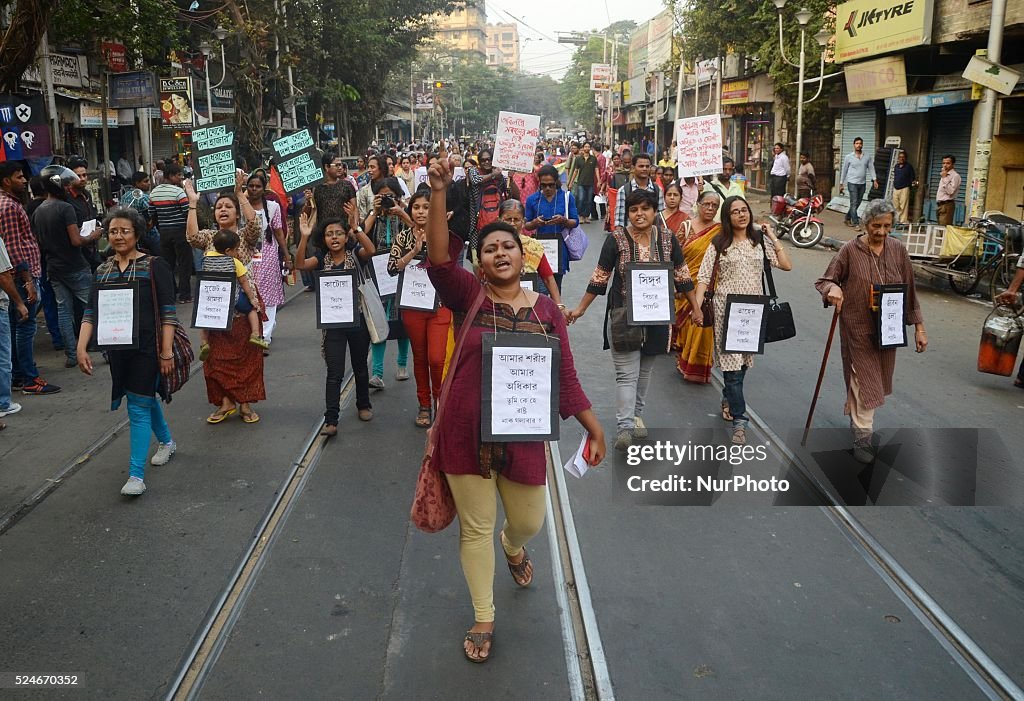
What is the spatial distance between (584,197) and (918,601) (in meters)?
19.5

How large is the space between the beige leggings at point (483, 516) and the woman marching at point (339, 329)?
126 inches

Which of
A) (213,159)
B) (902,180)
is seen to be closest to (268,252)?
(213,159)

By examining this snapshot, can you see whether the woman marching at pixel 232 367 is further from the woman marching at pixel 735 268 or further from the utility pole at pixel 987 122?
the utility pole at pixel 987 122

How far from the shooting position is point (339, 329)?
23.3 ft

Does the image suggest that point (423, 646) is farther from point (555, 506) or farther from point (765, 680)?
point (555, 506)

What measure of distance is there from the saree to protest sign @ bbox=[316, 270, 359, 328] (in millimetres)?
2881

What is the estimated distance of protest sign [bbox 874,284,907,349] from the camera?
620cm

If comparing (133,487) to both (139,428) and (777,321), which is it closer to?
(139,428)

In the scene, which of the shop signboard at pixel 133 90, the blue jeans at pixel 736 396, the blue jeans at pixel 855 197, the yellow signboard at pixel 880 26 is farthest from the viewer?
the blue jeans at pixel 855 197

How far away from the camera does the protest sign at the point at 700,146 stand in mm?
10602

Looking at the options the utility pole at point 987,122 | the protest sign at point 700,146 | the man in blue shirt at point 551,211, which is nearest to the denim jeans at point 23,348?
the man in blue shirt at point 551,211

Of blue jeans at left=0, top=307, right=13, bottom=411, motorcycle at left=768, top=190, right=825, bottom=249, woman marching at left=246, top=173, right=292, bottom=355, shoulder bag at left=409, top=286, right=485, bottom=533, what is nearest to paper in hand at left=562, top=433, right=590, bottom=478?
shoulder bag at left=409, top=286, right=485, bottom=533

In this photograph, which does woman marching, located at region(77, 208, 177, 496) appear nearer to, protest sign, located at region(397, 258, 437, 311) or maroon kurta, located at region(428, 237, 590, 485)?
protest sign, located at region(397, 258, 437, 311)

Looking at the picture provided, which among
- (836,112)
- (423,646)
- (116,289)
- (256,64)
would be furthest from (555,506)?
(836,112)
